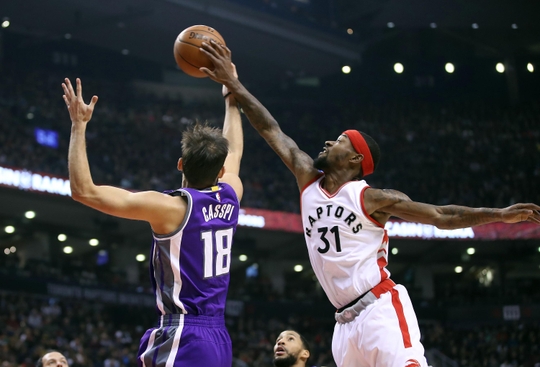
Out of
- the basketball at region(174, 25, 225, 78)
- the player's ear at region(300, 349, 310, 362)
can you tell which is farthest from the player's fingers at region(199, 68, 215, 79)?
the player's ear at region(300, 349, 310, 362)

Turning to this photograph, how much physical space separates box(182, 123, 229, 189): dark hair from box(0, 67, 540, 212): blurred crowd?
59.8 ft

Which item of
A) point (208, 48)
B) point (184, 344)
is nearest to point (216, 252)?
point (184, 344)

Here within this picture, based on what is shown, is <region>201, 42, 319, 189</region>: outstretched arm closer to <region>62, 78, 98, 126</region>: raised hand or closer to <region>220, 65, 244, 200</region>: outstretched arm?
<region>220, 65, 244, 200</region>: outstretched arm

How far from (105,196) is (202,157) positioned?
575 mm

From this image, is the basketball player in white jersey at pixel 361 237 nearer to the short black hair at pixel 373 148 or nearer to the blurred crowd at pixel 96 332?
the short black hair at pixel 373 148

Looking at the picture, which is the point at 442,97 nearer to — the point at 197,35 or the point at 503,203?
the point at 503,203

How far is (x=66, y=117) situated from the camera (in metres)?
25.3

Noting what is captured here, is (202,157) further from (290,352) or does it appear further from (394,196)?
(290,352)

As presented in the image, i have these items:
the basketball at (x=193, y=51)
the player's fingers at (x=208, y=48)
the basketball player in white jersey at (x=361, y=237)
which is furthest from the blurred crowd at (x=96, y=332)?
the basketball player in white jersey at (x=361, y=237)

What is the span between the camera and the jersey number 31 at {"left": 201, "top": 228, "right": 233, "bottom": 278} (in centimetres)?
342

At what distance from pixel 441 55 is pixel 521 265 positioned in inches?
432

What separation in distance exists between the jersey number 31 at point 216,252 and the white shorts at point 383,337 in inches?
47.6

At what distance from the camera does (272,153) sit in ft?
97.3

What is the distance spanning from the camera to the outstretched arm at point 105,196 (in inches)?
122
